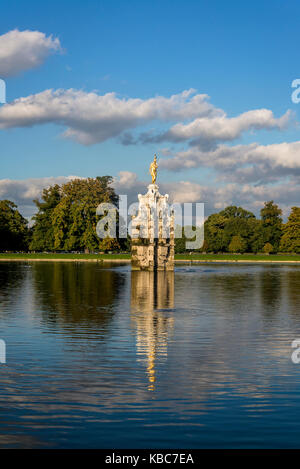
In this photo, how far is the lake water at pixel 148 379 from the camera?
7.95 m

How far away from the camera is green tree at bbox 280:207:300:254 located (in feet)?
370

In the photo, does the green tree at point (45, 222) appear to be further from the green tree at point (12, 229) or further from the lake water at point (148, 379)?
the lake water at point (148, 379)

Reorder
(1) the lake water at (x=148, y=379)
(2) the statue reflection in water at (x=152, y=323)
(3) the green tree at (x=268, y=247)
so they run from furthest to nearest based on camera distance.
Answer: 1. (3) the green tree at (x=268, y=247)
2. (2) the statue reflection in water at (x=152, y=323)
3. (1) the lake water at (x=148, y=379)

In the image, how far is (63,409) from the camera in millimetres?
9016

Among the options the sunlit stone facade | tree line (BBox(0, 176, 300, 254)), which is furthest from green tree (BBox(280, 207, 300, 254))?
the sunlit stone facade

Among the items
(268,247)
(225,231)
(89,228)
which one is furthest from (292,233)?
(89,228)

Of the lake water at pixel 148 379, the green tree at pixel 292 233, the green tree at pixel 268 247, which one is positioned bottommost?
the lake water at pixel 148 379

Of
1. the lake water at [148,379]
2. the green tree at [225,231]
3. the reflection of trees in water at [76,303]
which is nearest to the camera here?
the lake water at [148,379]

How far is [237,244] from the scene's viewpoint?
402ft

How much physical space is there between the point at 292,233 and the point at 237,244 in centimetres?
1338

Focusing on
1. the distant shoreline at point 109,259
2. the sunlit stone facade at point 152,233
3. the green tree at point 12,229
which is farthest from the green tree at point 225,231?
the sunlit stone facade at point 152,233

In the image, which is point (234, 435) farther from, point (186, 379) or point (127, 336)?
point (127, 336)

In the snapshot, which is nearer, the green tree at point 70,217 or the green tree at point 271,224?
the green tree at point 70,217

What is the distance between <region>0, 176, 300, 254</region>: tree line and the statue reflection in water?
239 feet
